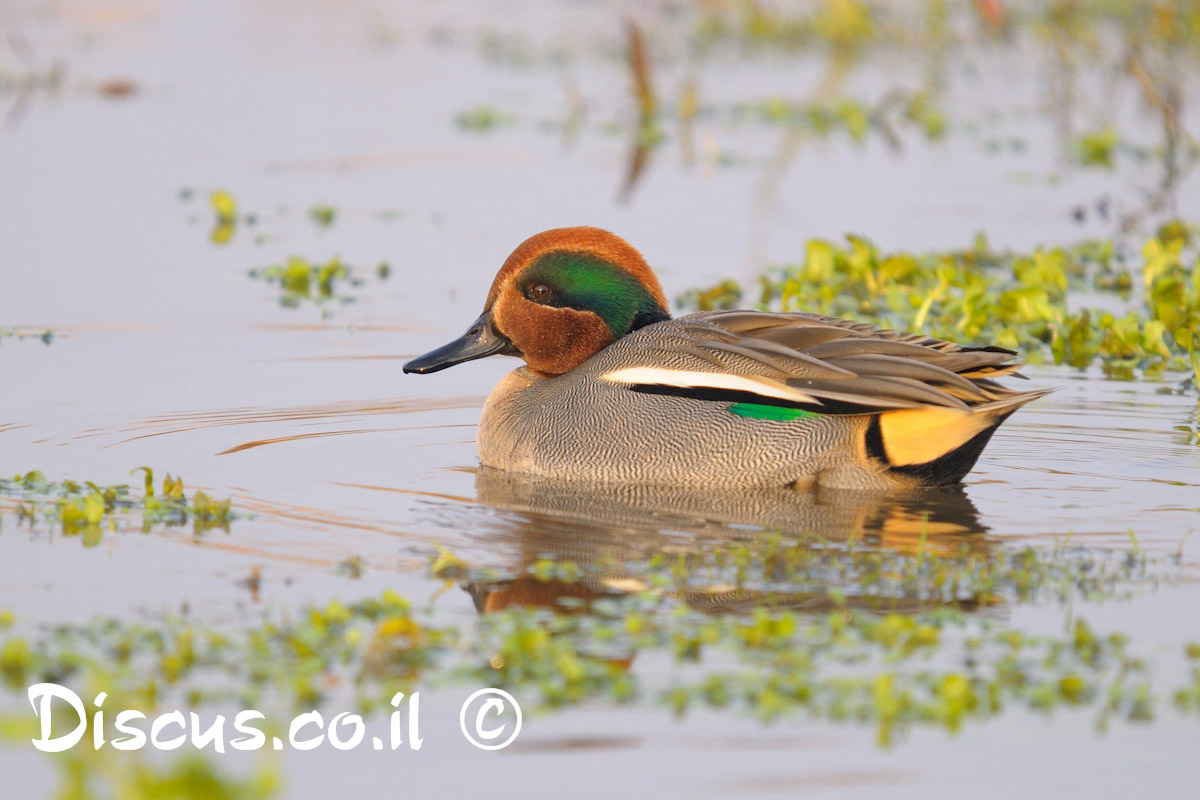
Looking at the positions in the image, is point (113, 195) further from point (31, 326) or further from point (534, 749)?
point (534, 749)

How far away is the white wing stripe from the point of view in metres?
6.47

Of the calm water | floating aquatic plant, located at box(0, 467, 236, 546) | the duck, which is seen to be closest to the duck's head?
the duck

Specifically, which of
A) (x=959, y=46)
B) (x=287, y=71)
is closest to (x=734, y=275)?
(x=287, y=71)

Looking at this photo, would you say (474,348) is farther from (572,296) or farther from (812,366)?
(812,366)

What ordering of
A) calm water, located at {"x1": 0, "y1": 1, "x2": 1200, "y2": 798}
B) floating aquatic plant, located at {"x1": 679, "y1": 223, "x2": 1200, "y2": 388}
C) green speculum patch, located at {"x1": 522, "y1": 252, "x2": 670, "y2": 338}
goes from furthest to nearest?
floating aquatic plant, located at {"x1": 679, "y1": 223, "x2": 1200, "y2": 388}, green speculum patch, located at {"x1": 522, "y1": 252, "x2": 670, "y2": 338}, calm water, located at {"x1": 0, "y1": 1, "x2": 1200, "y2": 798}

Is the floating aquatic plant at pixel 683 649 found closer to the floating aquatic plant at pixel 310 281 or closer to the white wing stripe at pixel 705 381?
the white wing stripe at pixel 705 381

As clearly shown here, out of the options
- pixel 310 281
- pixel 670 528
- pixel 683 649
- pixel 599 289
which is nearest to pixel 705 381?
pixel 670 528

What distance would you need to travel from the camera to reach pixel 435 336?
9367 millimetres

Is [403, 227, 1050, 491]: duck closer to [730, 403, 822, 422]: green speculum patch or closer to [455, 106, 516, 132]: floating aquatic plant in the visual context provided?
[730, 403, 822, 422]: green speculum patch

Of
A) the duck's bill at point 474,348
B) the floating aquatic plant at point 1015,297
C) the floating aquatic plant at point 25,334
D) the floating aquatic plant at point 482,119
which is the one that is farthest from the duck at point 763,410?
the floating aquatic plant at point 482,119

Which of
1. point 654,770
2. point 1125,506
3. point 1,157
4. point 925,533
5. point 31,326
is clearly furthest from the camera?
point 1,157

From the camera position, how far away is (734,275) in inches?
416

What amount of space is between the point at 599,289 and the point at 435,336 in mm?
2268

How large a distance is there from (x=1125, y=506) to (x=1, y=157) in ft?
31.7
